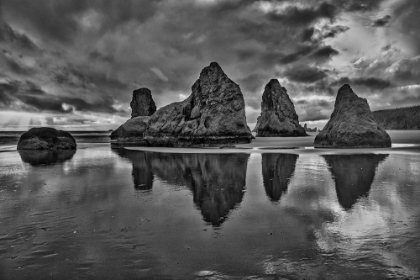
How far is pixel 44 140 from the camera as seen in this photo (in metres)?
31.3

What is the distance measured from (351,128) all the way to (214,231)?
26.0m

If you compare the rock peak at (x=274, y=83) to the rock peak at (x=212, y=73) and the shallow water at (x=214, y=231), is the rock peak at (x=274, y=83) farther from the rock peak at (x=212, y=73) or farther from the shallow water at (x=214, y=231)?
the shallow water at (x=214, y=231)

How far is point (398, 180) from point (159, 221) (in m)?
8.80

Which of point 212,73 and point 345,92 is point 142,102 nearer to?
point 212,73

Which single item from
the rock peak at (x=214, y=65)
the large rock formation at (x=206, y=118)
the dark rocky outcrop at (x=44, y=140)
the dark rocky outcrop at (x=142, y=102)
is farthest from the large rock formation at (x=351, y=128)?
the dark rocky outcrop at (x=142, y=102)

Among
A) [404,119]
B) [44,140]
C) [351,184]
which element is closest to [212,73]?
[44,140]

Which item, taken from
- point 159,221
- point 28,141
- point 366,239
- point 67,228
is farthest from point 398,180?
point 28,141

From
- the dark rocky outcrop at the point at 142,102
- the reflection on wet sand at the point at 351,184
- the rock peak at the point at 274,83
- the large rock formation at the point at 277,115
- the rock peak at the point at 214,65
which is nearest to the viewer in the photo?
the reflection on wet sand at the point at 351,184

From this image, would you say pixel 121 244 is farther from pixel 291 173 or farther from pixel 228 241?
pixel 291 173

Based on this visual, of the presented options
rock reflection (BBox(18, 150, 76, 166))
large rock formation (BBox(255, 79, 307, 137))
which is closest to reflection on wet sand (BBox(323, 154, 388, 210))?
rock reflection (BBox(18, 150, 76, 166))

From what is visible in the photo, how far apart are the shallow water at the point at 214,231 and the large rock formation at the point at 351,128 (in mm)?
18497

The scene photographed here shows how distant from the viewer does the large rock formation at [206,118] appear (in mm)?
34188

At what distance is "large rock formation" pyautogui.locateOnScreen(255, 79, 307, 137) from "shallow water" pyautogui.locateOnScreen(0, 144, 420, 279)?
197ft

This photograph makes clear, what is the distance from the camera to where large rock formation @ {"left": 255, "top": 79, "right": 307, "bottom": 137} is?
67688 mm
